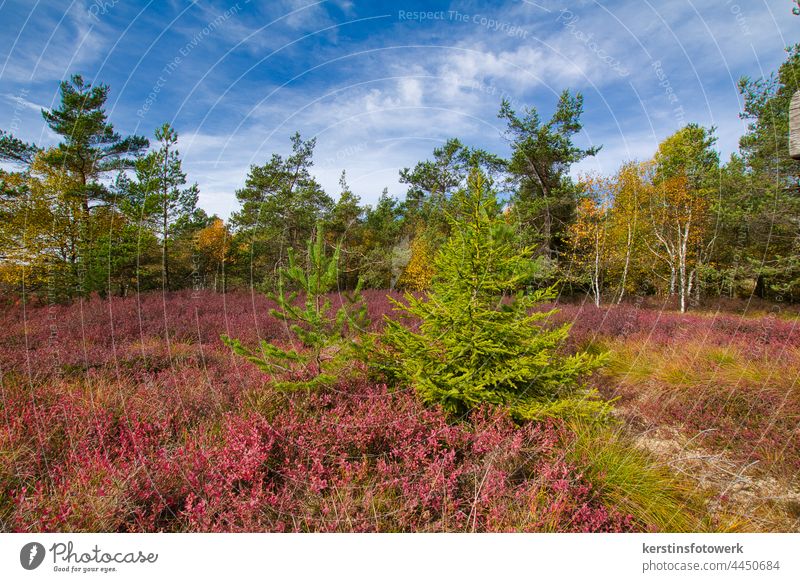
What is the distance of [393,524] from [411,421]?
3.24ft

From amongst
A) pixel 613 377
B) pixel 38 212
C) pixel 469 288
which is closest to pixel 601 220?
pixel 613 377

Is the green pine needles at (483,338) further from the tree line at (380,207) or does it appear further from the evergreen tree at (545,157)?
the evergreen tree at (545,157)

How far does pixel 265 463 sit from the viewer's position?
2852mm

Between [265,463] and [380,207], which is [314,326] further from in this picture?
[380,207]

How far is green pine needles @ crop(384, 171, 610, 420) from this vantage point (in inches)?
137

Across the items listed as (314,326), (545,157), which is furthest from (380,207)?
(545,157)

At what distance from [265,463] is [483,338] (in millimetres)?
2456

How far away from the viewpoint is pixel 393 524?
7.93ft

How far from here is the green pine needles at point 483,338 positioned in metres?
3.48
